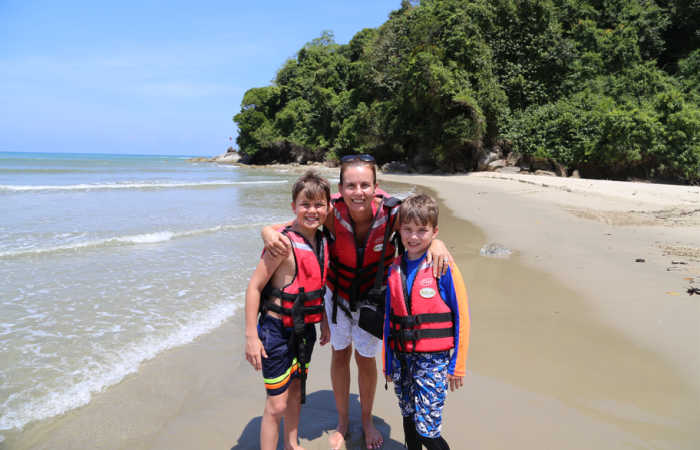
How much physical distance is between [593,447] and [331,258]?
6.75 feet

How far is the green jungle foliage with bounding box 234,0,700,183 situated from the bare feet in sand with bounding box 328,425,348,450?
2492cm

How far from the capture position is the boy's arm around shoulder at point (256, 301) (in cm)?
215

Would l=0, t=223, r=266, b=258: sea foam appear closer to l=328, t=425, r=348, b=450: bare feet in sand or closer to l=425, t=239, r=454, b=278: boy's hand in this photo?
l=328, t=425, r=348, b=450: bare feet in sand

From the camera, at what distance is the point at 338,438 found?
8.64 ft

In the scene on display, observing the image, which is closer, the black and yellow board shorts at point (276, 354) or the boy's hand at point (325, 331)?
the black and yellow board shorts at point (276, 354)

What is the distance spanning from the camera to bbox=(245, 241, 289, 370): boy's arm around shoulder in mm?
2152

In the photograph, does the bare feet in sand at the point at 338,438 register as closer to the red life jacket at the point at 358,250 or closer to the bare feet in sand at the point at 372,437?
the bare feet in sand at the point at 372,437

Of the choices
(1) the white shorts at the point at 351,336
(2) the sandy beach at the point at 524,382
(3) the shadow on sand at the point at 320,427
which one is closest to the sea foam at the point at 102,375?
(2) the sandy beach at the point at 524,382

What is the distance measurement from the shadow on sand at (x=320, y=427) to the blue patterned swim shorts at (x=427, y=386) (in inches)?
26.2

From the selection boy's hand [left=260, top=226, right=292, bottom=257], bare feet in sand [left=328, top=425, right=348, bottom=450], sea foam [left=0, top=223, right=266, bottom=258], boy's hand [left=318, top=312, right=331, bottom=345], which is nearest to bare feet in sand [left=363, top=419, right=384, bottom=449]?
bare feet in sand [left=328, top=425, right=348, bottom=450]

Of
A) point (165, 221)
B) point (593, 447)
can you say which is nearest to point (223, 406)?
point (593, 447)

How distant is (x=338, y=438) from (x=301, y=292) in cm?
114

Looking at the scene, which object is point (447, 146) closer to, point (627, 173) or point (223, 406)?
point (627, 173)

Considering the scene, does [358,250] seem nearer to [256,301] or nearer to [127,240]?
[256,301]
